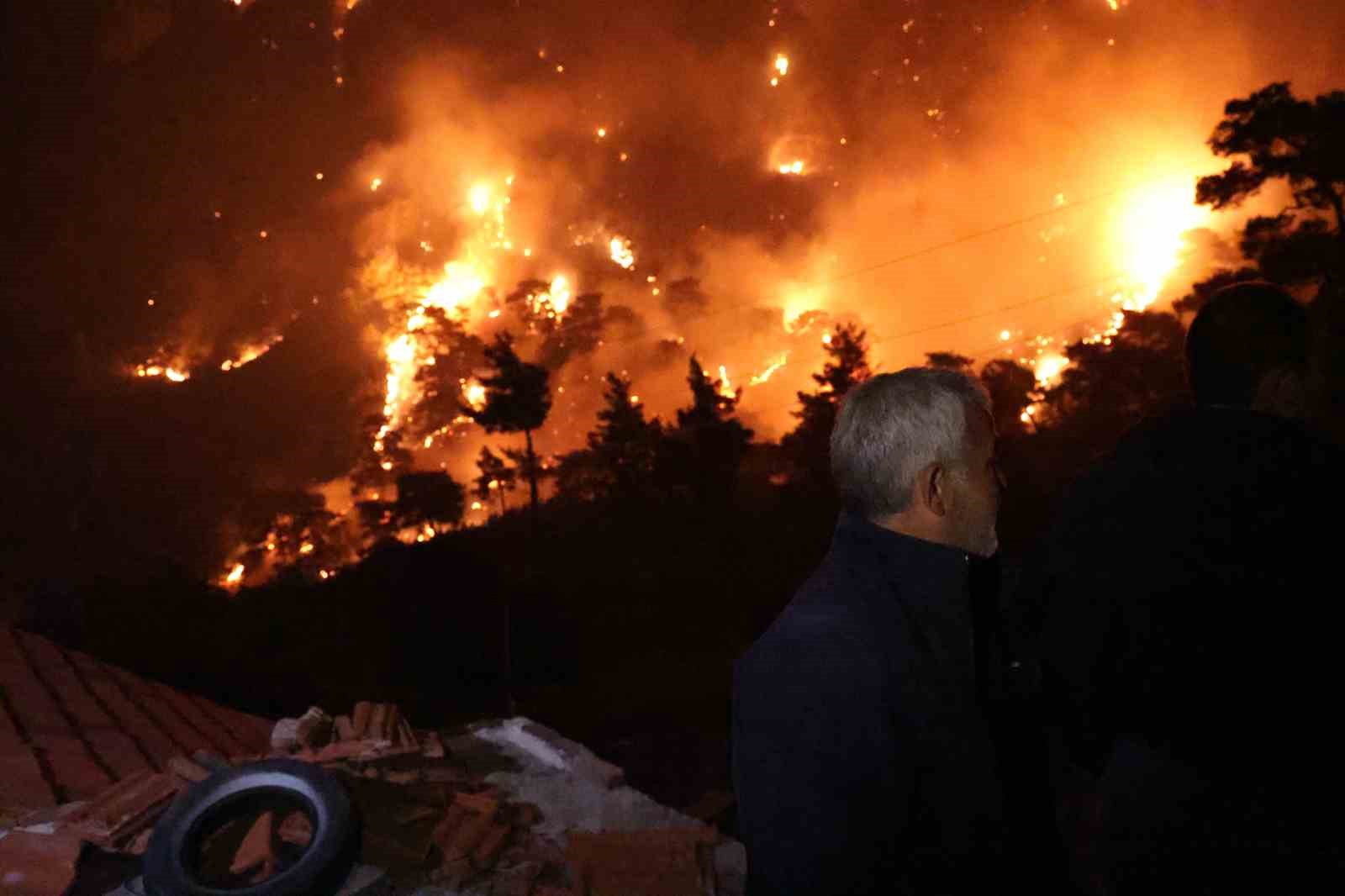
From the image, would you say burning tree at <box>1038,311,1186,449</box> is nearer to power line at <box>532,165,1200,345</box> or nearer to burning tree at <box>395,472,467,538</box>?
burning tree at <box>395,472,467,538</box>

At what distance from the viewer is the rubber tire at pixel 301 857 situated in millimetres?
4625

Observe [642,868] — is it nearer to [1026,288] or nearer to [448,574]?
A: [448,574]

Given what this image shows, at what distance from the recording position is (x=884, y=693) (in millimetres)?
1586

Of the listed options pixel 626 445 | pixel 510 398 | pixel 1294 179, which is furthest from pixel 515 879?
pixel 626 445

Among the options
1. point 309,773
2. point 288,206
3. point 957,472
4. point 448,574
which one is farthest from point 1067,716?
point 288,206

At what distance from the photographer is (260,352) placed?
108 meters

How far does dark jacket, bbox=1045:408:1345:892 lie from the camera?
192cm

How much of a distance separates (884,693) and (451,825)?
16.4 ft

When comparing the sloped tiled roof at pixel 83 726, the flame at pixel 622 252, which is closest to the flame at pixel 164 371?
the flame at pixel 622 252

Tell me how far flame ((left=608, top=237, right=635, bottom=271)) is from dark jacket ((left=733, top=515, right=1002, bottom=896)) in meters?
114

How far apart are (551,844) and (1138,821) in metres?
4.80

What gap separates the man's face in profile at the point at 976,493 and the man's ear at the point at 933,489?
0.02m

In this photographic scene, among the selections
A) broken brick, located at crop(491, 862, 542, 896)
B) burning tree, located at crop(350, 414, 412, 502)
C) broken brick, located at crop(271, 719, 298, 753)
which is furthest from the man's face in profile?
burning tree, located at crop(350, 414, 412, 502)

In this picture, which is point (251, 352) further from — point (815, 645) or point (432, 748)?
point (815, 645)
